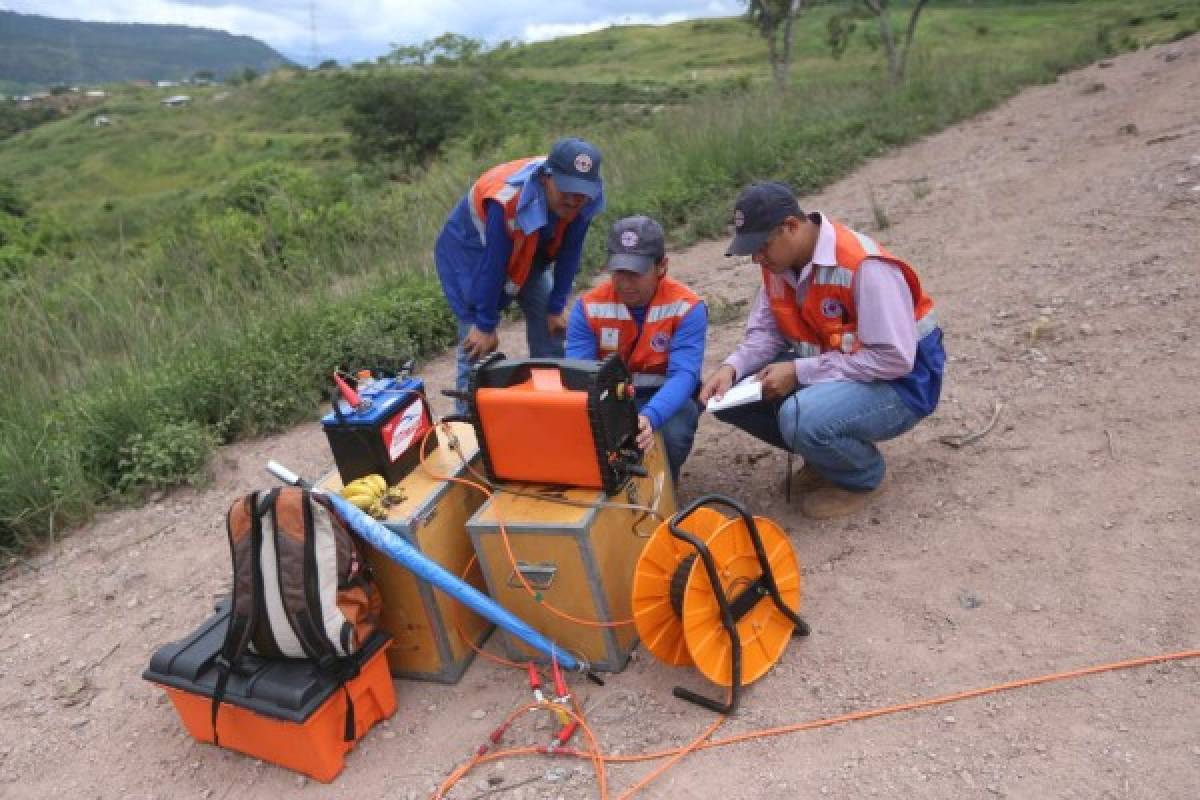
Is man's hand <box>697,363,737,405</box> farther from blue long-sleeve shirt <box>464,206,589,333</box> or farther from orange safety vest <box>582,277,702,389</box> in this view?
blue long-sleeve shirt <box>464,206,589,333</box>

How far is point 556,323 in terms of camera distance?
15.6ft

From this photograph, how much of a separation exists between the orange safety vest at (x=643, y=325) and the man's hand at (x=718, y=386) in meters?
0.21

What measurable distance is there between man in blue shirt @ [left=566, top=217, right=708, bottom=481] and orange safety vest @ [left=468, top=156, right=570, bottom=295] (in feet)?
2.13

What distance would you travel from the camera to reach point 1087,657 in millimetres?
2641

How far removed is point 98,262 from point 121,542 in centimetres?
410

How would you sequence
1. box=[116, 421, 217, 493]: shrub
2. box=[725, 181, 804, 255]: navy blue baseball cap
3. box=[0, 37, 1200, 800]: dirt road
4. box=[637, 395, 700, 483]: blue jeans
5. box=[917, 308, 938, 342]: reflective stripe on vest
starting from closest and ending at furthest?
box=[0, 37, 1200, 800]: dirt road → box=[725, 181, 804, 255]: navy blue baseball cap → box=[917, 308, 938, 342]: reflective stripe on vest → box=[637, 395, 700, 483]: blue jeans → box=[116, 421, 217, 493]: shrub

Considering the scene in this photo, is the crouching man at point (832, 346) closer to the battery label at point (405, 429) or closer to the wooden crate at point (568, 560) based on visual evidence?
the wooden crate at point (568, 560)

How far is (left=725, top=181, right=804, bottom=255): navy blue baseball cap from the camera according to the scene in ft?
10.4

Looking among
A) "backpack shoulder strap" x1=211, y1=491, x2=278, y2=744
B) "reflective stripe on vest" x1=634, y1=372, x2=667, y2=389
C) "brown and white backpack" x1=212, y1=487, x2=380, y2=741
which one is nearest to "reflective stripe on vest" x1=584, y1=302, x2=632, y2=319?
"reflective stripe on vest" x1=634, y1=372, x2=667, y2=389

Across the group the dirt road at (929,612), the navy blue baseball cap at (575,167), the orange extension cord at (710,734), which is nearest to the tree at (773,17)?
the dirt road at (929,612)

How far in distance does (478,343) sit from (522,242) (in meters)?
0.52

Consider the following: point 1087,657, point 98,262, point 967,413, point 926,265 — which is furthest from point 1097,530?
point 98,262

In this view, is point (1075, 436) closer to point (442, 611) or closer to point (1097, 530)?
point (1097, 530)

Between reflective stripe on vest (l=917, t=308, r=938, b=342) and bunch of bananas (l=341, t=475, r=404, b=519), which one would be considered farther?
reflective stripe on vest (l=917, t=308, r=938, b=342)
